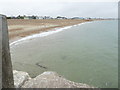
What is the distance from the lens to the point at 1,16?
2104 millimetres

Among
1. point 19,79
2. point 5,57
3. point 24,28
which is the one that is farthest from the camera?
point 24,28

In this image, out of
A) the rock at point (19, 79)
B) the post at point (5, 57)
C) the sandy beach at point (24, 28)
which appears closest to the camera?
the post at point (5, 57)

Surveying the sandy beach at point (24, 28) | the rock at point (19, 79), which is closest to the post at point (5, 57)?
the rock at point (19, 79)

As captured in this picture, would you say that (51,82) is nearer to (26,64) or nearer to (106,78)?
(106,78)

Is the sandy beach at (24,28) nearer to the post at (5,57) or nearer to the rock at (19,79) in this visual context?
the rock at (19,79)

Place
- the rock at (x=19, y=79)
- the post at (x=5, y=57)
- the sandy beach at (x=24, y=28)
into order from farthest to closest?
the sandy beach at (x=24, y=28), the rock at (x=19, y=79), the post at (x=5, y=57)

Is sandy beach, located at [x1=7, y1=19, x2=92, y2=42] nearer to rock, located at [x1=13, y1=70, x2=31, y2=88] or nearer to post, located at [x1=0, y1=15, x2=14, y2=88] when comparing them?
rock, located at [x1=13, y1=70, x2=31, y2=88]

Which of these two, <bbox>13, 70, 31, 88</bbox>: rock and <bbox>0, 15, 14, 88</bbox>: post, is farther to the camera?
<bbox>13, 70, 31, 88</bbox>: rock

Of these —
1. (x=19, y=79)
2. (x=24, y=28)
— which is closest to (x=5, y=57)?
(x=19, y=79)

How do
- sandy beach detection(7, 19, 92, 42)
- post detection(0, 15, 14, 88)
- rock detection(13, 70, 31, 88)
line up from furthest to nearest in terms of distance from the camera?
sandy beach detection(7, 19, 92, 42), rock detection(13, 70, 31, 88), post detection(0, 15, 14, 88)

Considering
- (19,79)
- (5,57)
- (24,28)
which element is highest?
(24,28)

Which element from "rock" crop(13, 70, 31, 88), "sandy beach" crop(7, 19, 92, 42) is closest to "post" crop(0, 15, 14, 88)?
"rock" crop(13, 70, 31, 88)

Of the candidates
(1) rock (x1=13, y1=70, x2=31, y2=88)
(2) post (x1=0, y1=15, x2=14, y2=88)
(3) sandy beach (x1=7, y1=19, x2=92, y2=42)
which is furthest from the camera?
(3) sandy beach (x1=7, y1=19, x2=92, y2=42)

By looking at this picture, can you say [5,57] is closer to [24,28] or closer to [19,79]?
[19,79]
